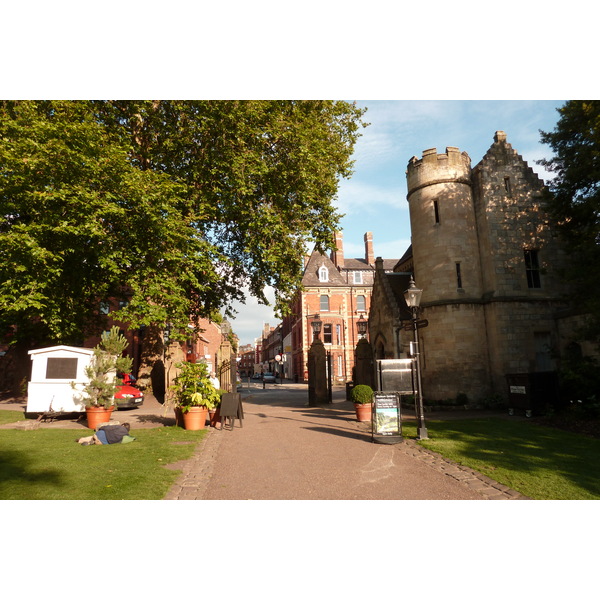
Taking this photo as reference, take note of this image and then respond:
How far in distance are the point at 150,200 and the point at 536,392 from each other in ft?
50.8

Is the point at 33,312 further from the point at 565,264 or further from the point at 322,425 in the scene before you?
the point at 565,264

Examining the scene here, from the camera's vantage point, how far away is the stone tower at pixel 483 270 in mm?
18172

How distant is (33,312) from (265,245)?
957 cm

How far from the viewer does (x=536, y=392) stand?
584 inches

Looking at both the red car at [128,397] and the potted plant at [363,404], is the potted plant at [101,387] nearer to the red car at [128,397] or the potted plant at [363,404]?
the red car at [128,397]

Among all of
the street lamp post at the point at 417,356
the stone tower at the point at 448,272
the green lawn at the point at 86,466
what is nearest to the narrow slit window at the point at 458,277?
the stone tower at the point at 448,272

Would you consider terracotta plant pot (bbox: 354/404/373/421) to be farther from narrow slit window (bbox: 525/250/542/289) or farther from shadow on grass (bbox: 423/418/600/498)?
narrow slit window (bbox: 525/250/542/289)

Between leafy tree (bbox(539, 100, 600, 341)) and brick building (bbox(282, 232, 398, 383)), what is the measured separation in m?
32.3

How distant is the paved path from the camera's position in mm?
6074

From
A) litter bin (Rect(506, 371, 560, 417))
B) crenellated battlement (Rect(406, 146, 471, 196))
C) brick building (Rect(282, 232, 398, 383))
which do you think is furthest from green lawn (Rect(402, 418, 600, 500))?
brick building (Rect(282, 232, 398, 383))

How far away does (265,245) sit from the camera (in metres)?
16.6

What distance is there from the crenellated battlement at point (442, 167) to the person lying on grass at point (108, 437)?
56.4 ft

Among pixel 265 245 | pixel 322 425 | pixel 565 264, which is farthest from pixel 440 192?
pixel 322 425

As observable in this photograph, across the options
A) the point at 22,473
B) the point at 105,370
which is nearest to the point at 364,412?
the point at 105,370
